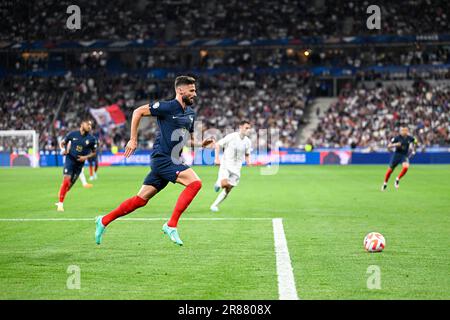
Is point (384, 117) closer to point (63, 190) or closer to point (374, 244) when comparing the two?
point (63, 190)

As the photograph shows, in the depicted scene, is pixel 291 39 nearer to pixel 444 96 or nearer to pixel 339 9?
pixel 339 9

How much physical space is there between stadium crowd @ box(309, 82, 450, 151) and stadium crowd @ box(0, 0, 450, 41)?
7.23 meters

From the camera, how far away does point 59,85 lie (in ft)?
238

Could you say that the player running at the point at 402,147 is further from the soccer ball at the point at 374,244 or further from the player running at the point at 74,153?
the soccer ball at the point at 374,244

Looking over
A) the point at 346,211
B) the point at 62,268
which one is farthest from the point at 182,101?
the point at 346,211

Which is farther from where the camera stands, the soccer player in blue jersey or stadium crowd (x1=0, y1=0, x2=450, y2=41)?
stadium crowd (x1=0, y1=0, x2=450, y2=41)

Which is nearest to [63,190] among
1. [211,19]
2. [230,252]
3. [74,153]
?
[74,153]

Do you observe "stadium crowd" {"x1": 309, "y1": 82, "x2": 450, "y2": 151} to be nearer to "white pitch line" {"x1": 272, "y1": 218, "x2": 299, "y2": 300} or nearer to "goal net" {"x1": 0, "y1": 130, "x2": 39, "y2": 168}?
"goal net" {"x1": 0, "y1": 130, "x2": 39, "y2": 168}

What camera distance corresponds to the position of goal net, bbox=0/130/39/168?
2271 inches

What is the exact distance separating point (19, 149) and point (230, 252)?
1958 inches

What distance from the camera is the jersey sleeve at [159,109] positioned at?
39.2 ft

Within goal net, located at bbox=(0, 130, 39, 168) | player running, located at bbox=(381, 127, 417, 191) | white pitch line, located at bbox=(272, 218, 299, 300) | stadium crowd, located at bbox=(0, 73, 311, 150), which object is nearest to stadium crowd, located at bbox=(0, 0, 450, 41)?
stadium crowd, located at bbox=(0, 73, 311, 150)

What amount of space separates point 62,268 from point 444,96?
57.1 metres

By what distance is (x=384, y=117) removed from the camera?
6222 centimetres
